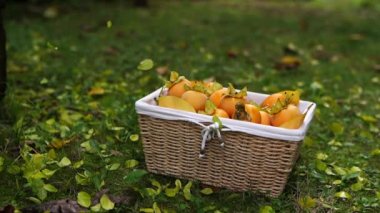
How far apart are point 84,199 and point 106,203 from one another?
0.09 m

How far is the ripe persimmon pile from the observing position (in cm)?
225

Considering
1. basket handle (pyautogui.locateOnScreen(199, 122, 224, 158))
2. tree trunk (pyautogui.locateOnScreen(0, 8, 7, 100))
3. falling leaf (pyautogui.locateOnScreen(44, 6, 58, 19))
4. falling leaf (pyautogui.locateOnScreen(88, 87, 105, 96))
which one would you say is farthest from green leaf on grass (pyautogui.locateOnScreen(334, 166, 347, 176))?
falling leaf (pyautogui.locateOnScreen(44, 6, 58, 19))

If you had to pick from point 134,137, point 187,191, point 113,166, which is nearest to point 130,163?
point 113,166

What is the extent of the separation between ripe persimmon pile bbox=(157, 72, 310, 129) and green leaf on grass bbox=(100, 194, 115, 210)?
50 centimetres

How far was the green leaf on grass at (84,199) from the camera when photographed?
2018 mm

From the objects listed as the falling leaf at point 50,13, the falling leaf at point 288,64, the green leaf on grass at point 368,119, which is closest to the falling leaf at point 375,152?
the green leaf on grass at point 368,119

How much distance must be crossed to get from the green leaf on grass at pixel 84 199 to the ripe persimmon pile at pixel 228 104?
1.69 ft

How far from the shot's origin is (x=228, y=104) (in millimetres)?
2340

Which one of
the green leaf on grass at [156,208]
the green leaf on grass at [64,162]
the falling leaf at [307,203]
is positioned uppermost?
the green leaf on grass at [156,208]

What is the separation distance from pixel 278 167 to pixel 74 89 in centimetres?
173

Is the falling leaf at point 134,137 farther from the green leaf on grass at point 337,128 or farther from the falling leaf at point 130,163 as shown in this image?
the green leaf on grass at point 337,128

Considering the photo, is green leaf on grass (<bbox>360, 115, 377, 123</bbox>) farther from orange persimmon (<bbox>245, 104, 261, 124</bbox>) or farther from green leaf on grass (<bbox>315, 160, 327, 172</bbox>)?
orange persimmon (<bbox>245, 104, 261, 124</bbox>)

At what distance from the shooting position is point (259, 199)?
7.38ft

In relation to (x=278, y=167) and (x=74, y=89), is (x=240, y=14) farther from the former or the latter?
(x=278, y=167)
